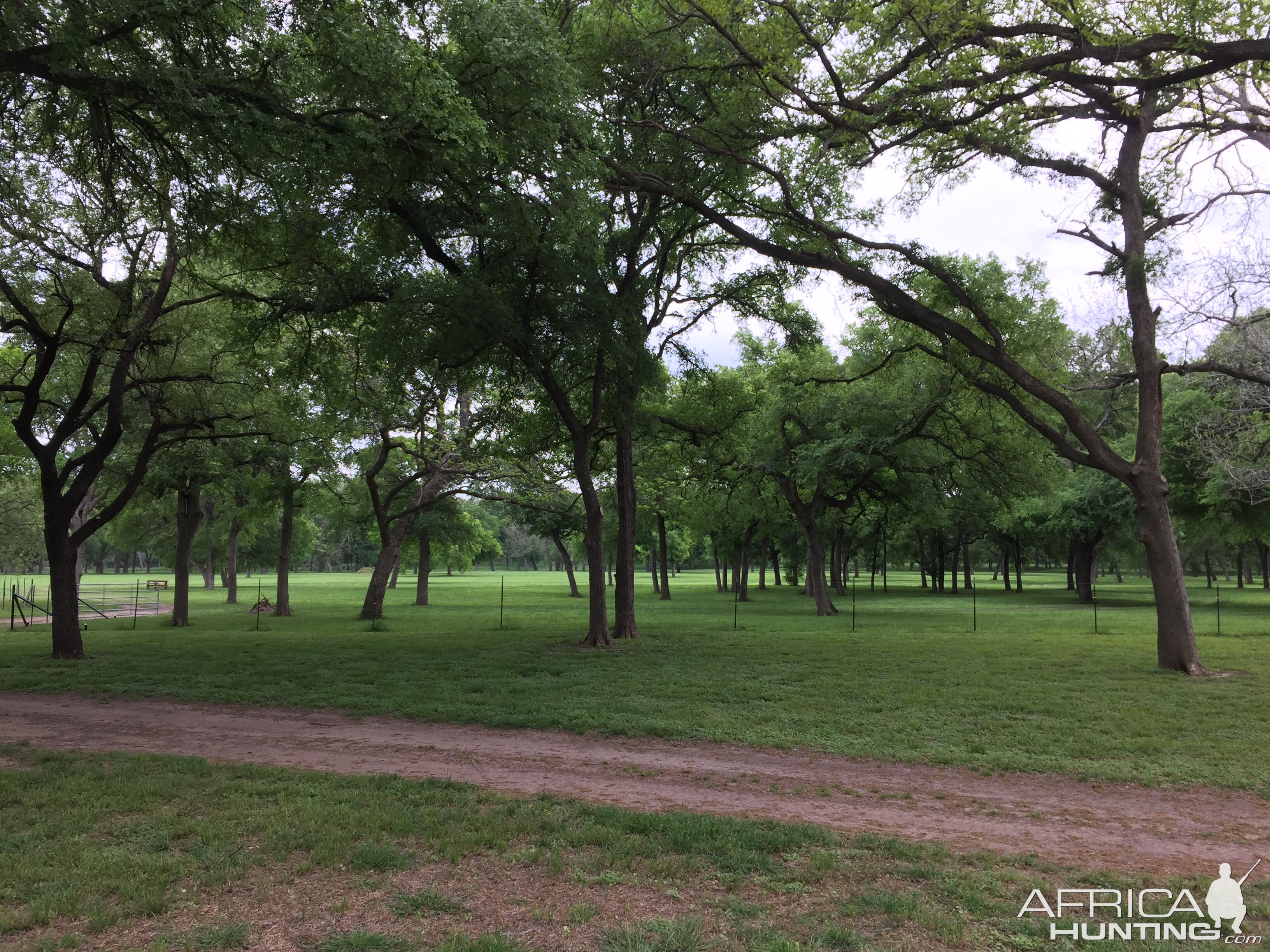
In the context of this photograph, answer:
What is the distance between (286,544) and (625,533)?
16.7 m

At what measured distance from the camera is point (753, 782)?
23.2 feet

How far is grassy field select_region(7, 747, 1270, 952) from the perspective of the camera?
3.98 metres

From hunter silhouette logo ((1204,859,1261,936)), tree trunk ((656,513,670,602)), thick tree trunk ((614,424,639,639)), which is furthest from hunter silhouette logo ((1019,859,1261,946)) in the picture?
tree trunk ((656,513,670,602))

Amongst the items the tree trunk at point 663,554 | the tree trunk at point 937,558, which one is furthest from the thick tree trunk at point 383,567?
the tree trunk at point 937,558

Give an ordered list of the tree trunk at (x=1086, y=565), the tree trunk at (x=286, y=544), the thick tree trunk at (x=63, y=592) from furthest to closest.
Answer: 1. the tree trunk at (x=1086, y=565)
2. the tree trunk at (x=286, y=544)
3. the thick tree trunk at (x=63, y=592)

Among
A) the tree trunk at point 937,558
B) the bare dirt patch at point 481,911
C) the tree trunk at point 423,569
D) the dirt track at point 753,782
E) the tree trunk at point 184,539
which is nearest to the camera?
the bare dirt patch at point 481,911

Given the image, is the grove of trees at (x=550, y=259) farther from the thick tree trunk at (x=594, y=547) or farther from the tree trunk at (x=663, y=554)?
the tree trunk at (x=663, y=554)

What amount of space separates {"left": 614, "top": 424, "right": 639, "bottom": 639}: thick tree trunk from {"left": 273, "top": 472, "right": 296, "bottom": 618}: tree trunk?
13.5 metres

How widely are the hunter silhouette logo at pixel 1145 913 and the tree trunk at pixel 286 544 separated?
25.8 meters

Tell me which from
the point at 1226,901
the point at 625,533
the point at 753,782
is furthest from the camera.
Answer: the point at 625,533

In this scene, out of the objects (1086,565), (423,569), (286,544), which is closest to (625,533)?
(286,544)

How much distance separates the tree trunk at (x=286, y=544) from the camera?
1070 inches

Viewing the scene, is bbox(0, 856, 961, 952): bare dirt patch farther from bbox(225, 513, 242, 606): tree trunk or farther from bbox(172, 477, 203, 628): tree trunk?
bbox(225, 513, 242, 606): tree trunk

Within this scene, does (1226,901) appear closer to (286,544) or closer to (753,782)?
(753,782)
